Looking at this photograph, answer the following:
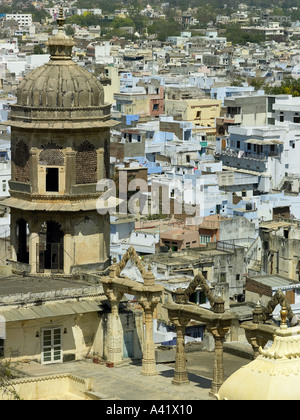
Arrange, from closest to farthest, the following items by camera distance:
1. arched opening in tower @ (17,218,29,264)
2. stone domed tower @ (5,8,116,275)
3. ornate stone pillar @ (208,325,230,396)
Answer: ornate stone pillar @ (208,325,230,396), stone domed tower @ (5,8,116,275), arched opening in tower @ (17,218,29,264)

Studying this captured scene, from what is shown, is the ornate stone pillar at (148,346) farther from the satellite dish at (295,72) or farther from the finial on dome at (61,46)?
the satellite dish at (295,72)

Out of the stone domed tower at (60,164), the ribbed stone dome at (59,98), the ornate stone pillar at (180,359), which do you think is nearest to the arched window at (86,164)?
the stone domed tower at (60,164)

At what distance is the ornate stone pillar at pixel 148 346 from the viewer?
1139 inches

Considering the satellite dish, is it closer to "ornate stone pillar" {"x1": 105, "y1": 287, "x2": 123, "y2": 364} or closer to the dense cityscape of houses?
the dense cityscape of houses

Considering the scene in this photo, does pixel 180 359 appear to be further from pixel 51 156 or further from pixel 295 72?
pixel 295 72

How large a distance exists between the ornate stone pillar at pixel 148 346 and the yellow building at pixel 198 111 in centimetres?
6937

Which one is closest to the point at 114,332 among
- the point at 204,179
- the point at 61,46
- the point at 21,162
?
the point at 21,162

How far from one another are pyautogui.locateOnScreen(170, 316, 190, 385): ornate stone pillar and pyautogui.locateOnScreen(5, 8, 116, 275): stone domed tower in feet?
10.6

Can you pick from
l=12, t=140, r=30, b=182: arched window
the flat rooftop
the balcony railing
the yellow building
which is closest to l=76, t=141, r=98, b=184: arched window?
l=12, t=140, r=30, b=182: arched window

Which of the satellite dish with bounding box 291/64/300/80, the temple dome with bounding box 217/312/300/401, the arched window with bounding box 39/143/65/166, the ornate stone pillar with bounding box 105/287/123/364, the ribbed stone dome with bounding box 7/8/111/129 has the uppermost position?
the ribbed stone dome with bounding box 7/8/111/129

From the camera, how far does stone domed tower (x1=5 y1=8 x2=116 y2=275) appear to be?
101 feet

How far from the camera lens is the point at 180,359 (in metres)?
28.3

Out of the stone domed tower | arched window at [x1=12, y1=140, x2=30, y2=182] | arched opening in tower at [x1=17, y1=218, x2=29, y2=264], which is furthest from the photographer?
arched opening in tower at [x1=17, y1=218, x2=29, y2=264]

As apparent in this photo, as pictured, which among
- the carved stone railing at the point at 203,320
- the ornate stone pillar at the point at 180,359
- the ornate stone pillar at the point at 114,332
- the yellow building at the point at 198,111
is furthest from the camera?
the yellow building at the point at 198,111
